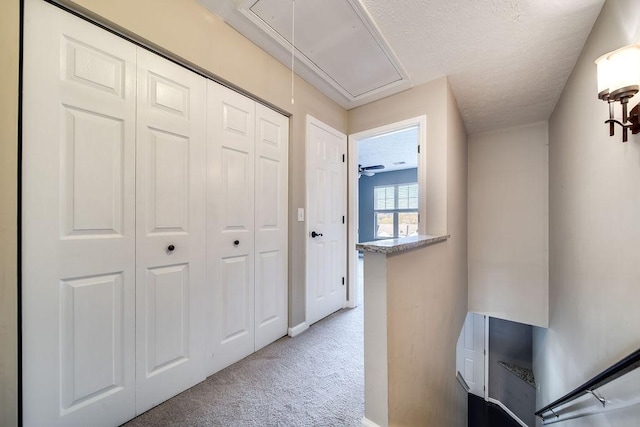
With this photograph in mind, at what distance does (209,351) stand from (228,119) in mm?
1585

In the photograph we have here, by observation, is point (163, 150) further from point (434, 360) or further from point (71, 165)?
point (434, 360)

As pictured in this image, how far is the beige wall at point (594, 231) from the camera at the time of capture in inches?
46.9

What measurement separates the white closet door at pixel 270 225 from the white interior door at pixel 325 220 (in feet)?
0.99

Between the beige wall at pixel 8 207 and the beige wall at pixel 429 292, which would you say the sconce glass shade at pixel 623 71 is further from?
the beige wall at pixel 8 207

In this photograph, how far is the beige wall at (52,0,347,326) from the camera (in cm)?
126

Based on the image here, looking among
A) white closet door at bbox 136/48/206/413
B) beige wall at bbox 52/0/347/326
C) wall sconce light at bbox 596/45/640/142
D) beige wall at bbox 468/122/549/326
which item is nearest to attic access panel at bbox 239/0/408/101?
beige wall at bbox 52/0/347/326

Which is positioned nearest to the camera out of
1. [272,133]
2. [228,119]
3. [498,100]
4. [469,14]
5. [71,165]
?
[71,165]

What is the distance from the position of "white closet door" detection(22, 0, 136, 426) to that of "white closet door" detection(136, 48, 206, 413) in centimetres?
5

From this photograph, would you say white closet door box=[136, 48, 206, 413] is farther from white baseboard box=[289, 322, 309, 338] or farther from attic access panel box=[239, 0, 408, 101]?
white baseboard box=[289, 322, 309, 338]

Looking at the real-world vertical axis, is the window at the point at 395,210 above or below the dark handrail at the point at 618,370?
above

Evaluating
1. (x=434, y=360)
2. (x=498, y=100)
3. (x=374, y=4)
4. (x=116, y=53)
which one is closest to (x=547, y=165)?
(x=498, y=100)

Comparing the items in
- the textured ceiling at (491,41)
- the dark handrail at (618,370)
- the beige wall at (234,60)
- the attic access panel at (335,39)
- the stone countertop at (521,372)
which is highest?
the attic access panel at (335,39)

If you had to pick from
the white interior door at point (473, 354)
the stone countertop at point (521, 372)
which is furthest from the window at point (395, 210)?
the stone countertop at point (521, 372)

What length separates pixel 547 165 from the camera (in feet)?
10.1
